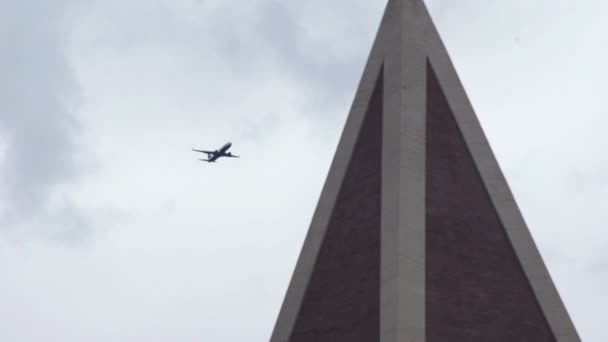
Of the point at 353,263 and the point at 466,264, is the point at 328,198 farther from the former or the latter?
the point at 466,264

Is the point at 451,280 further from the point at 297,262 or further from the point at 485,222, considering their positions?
the point at 297,262

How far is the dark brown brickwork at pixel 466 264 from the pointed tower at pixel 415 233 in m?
0.03

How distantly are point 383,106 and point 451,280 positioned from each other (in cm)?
631

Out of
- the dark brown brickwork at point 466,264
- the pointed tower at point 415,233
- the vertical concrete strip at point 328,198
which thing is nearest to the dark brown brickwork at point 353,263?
the pointed tower at point 415,233

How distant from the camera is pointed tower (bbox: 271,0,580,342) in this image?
91.5 feet

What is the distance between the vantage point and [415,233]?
29.0m

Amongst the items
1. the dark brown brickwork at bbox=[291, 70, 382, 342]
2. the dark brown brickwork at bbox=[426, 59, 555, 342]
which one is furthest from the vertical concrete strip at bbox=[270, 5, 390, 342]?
the dark brown brickwork at bbox=[426, 59, 555, 342]

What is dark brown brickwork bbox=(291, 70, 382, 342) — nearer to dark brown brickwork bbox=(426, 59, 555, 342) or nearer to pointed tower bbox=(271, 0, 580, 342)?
pointed tower bbox=(271, 0, 580, 342)

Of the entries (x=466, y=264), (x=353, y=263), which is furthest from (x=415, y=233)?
(x=353, y=263)

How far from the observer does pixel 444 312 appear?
27.6m

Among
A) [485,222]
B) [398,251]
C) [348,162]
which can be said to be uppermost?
[348,162]

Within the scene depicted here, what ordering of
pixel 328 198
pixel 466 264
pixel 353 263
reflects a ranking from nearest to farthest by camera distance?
pixel 466 264, pixel 353 263, pixel 328 198

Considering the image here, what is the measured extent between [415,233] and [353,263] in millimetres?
1877

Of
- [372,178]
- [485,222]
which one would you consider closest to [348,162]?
[372,178]
